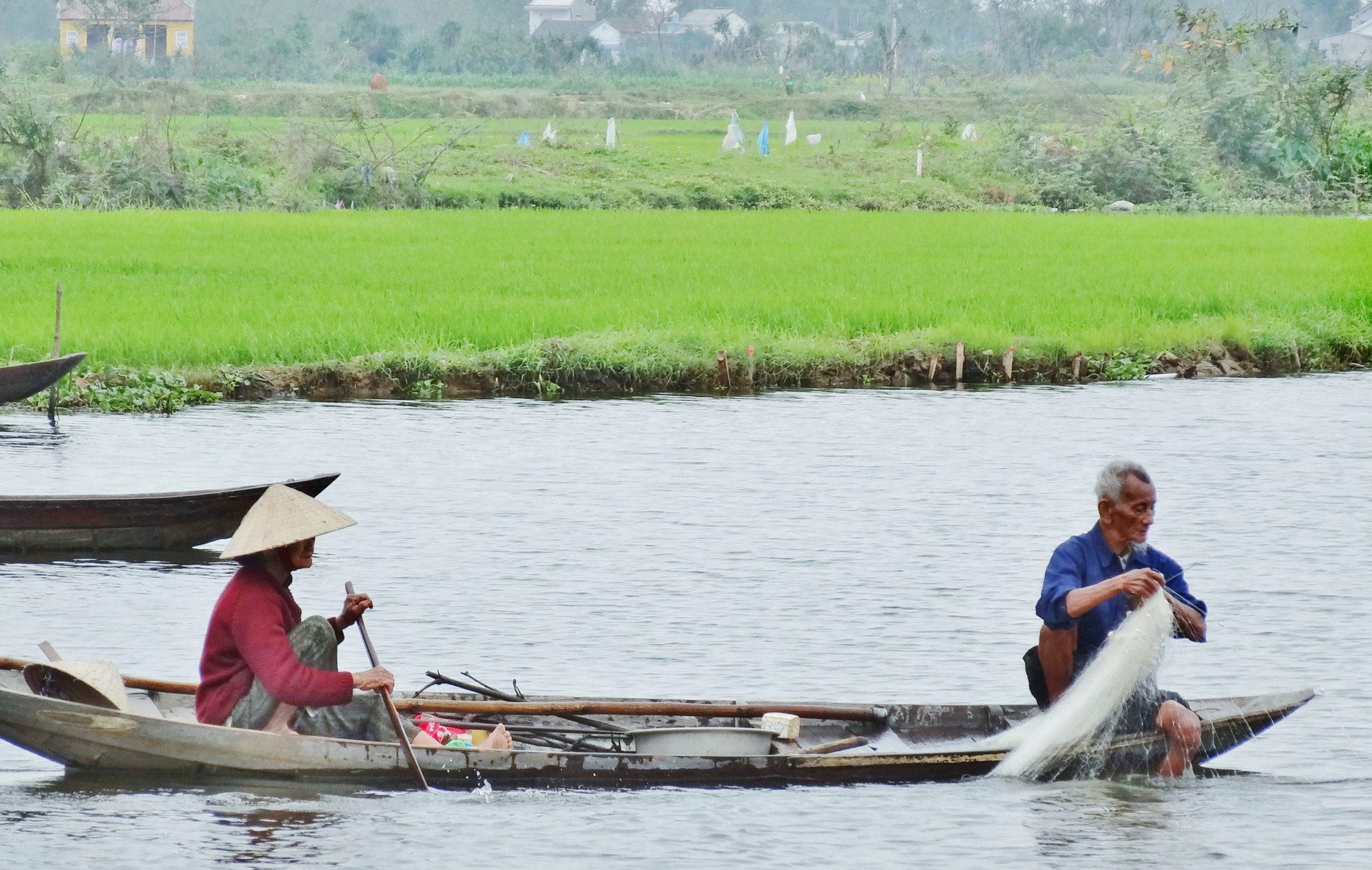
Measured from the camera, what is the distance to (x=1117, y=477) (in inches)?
241

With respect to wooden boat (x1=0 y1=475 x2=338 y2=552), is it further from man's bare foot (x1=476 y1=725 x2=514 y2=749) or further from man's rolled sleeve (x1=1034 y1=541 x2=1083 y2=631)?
man's rolled sleeve (x1=1034 y1=541 x2=1083 y2=631)

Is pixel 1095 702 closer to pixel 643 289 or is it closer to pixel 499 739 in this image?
pixel 499 739

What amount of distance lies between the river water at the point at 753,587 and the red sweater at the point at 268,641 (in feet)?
1.59

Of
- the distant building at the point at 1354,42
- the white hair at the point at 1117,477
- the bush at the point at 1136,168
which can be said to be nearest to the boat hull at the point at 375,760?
the white hair at the point at 1117,477

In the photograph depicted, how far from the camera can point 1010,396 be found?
656 inches

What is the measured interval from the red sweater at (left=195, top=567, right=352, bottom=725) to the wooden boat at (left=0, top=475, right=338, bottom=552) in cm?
363

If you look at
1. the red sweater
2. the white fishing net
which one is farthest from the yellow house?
the white fishing net

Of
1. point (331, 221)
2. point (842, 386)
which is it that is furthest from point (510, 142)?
point (842, 386)

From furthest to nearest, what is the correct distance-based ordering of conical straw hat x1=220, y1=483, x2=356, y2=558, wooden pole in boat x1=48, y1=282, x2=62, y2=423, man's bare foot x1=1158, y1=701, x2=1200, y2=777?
wooden pole in boat x1=48, y1=282, x2=62, y2=423
man's bare foot x1=1158, y1=701, x2=1200, y2=777
conical straw hat x1=220, y1=483, x2=356, y2=558

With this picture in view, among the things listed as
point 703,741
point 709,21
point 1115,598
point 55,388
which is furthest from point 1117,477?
point 709,21

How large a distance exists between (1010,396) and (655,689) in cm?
937

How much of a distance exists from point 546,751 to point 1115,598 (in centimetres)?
184

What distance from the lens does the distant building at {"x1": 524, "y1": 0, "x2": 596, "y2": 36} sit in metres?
104

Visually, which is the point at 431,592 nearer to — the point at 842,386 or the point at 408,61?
the point at 842,386
